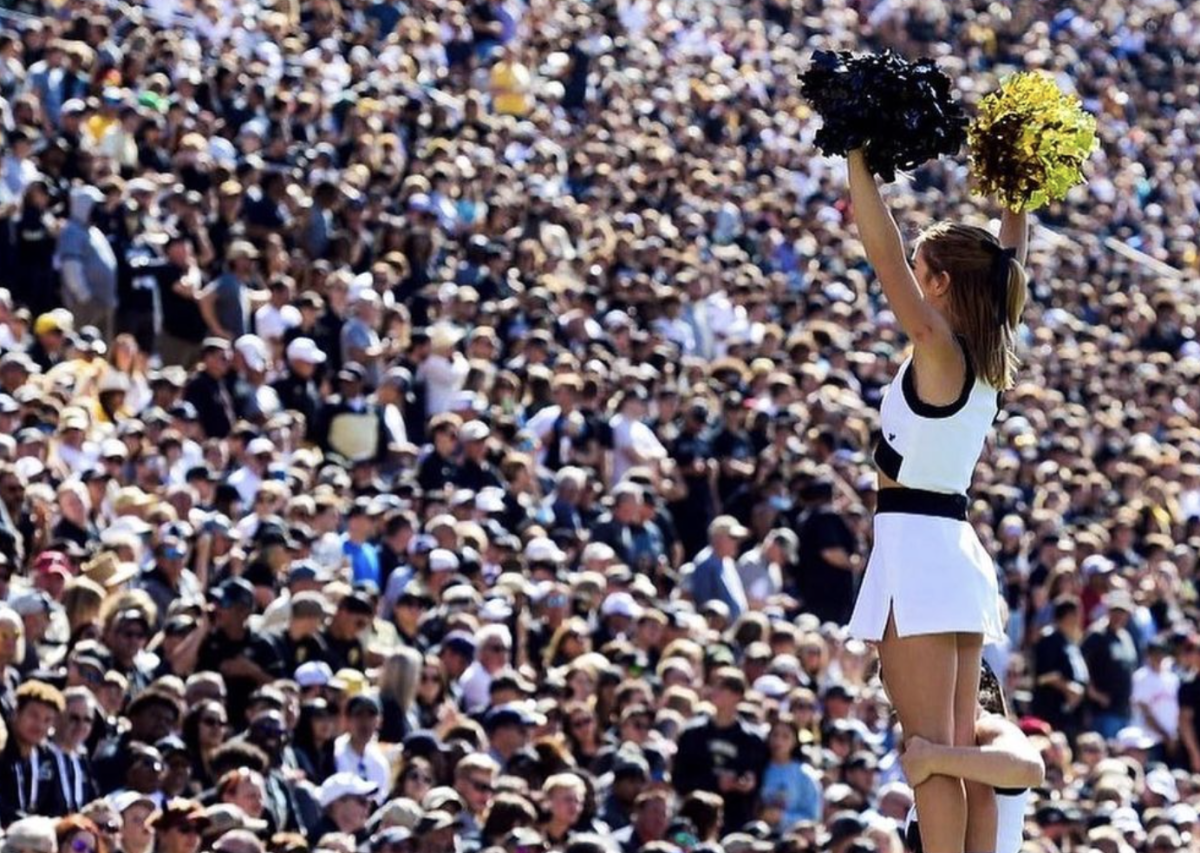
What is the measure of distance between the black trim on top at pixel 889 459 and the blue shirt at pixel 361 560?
7.84 metres

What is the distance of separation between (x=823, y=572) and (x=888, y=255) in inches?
429

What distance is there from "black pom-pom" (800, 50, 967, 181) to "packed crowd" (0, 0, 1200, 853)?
13.3ft

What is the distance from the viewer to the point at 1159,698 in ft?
54.7

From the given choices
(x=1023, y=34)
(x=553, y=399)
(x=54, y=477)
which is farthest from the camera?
(x=1023, y=34)

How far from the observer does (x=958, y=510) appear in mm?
6359

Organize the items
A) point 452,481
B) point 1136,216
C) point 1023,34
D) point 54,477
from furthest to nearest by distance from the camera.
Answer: point 1023,34, point 1136,216, point 452,481, point 54,477

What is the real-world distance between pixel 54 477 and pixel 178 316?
3201 mm

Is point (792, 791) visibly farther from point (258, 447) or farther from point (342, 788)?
point (258, 447)

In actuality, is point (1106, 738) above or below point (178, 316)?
below

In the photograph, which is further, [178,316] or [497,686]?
[178,316]

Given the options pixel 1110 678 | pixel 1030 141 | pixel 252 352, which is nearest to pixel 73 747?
pixel 1030 141

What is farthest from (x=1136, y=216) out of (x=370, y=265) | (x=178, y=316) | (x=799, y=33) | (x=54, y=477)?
(x=54, y=477)

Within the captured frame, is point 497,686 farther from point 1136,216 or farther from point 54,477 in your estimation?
point 1136,216

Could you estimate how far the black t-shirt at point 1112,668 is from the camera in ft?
54.5
